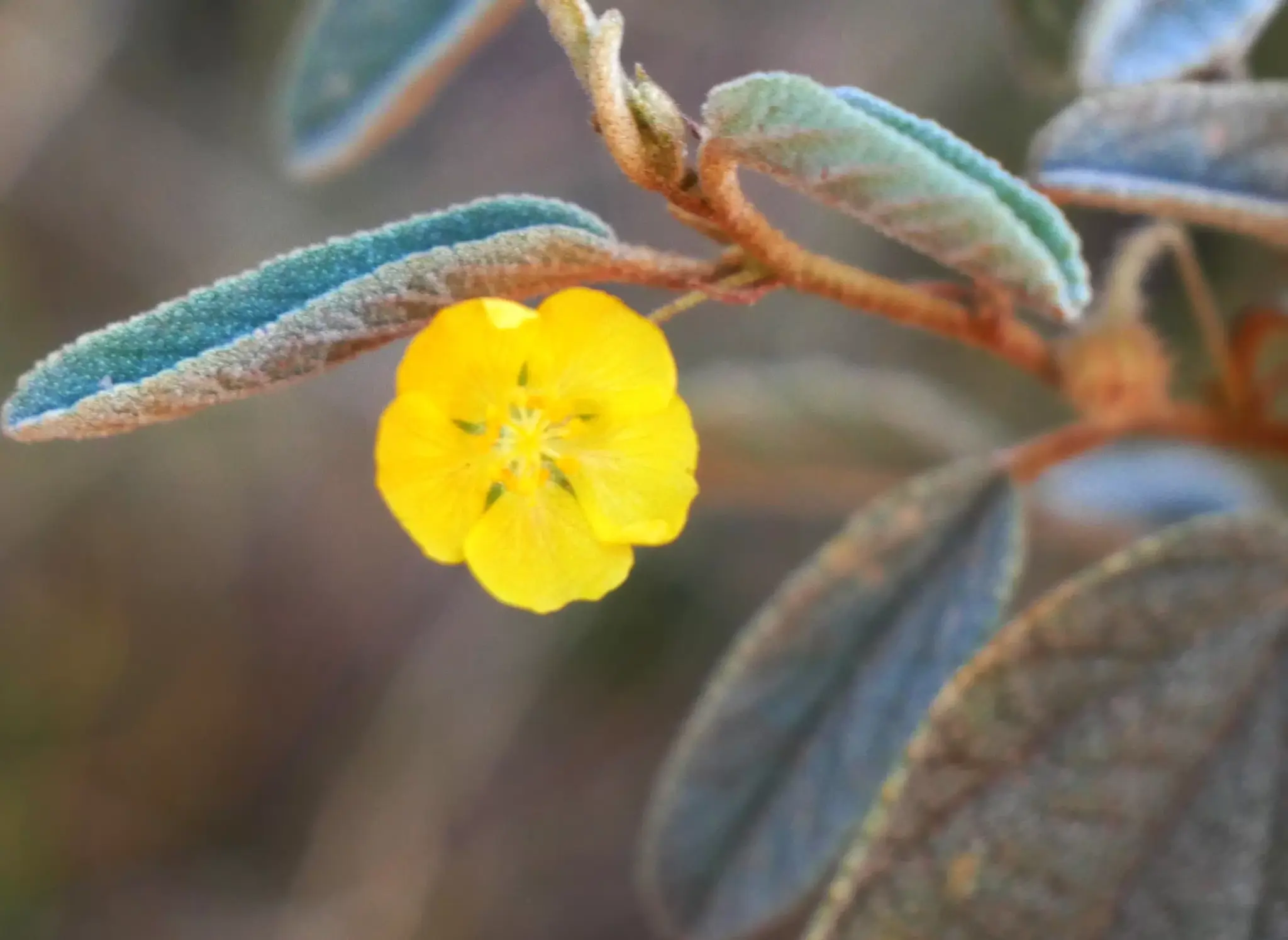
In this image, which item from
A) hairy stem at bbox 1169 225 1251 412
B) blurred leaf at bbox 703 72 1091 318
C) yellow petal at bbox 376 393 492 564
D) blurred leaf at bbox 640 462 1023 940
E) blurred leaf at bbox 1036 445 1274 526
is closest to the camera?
blurred leaf at bbox 703 72 1091 318

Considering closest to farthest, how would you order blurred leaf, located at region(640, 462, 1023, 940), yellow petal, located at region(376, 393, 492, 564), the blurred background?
yellow petal, located at region(376, 393, 492, 564), blurred leaf, located at region(640, 462, 1023, 940), the blurred background

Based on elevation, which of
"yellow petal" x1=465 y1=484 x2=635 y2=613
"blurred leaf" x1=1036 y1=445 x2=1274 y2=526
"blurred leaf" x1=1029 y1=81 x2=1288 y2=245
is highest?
"yellow petal" x1=465 y1=484 x2=635 y2=613

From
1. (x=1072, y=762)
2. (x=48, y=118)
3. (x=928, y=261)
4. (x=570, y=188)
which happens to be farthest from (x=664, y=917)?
(x=48, y=118)

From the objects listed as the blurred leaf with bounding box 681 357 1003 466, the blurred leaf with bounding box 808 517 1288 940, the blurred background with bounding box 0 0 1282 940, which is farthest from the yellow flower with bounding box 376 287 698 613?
the blurred background with bounding box 0 0 1282 940

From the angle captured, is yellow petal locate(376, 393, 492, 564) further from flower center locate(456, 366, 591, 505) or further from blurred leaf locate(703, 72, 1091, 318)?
blurred leaf locate(703, 72, 1091, 318)

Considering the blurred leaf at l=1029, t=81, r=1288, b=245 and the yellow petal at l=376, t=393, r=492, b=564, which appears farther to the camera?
the blurred leaf at l=1029, t=81, r=1288, b=245

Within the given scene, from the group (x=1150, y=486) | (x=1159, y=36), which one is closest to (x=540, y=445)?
(x=1159, y=36)

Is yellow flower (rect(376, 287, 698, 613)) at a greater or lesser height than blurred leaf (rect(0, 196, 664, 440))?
lesser
